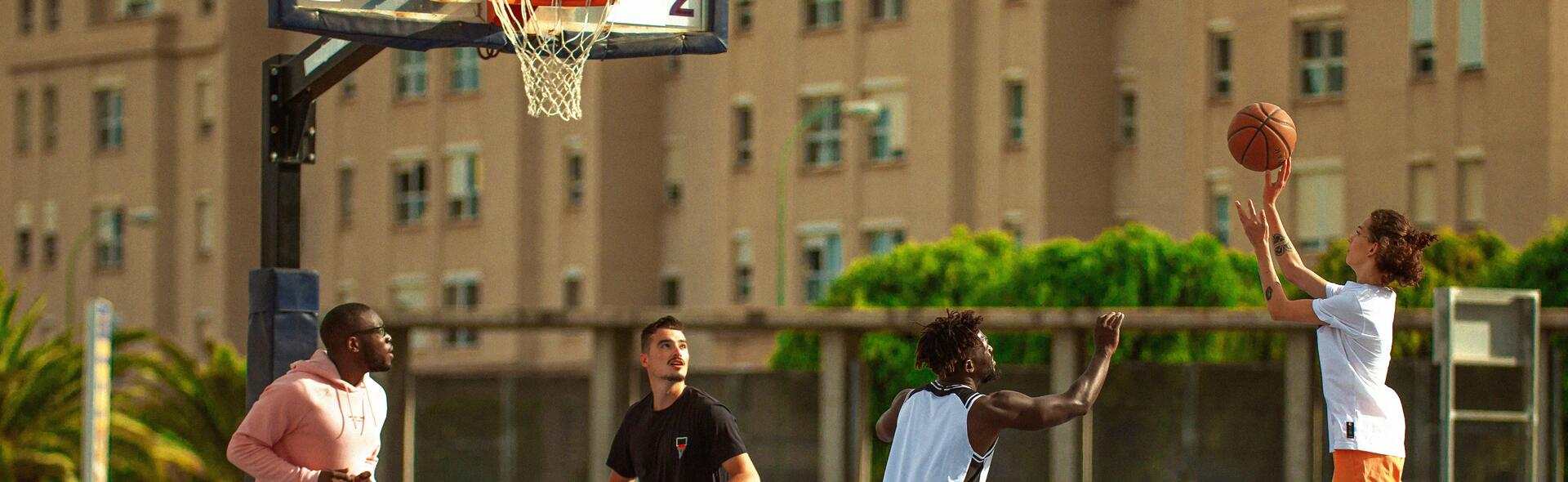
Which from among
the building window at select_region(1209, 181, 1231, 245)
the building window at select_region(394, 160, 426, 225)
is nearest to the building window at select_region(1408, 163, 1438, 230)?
the building window at select_region(1209, 181, 1231, 245)

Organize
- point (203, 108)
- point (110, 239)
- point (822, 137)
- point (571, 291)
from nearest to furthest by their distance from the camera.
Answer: point (822, 137), point (571, 291), point (203, 108), point (110, 239)

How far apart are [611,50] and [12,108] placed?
60460 mm

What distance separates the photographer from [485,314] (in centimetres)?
2625

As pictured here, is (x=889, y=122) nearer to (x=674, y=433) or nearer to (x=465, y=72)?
(x=465, y=72)

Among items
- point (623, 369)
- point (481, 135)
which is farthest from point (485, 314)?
point (481, 135)

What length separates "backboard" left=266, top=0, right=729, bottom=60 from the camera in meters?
11.7

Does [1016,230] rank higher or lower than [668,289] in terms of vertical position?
higher

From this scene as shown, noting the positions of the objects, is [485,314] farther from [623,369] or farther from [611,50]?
[611,50]

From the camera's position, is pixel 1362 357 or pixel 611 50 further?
pixel 611 50

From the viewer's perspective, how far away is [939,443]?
859 cm

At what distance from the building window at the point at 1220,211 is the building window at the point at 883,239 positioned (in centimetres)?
671

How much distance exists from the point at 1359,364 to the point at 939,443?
5.87ft

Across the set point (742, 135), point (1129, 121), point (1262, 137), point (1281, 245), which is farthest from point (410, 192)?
point (1281, 245)

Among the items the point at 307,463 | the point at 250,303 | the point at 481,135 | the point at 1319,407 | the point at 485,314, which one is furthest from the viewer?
the point at 481,135
